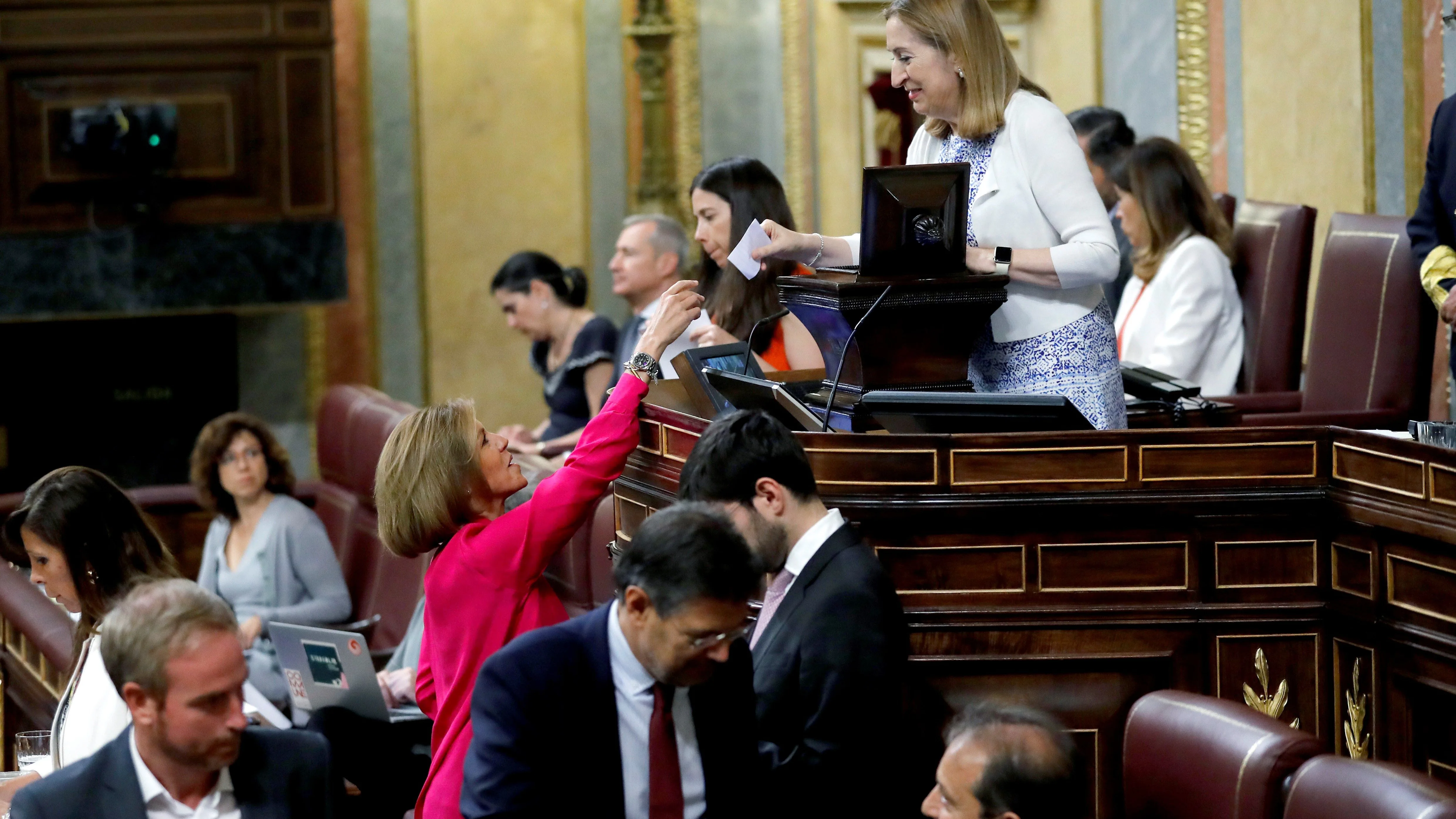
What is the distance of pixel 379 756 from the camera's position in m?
3.88

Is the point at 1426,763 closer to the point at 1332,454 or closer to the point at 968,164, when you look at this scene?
the point at 1332,454

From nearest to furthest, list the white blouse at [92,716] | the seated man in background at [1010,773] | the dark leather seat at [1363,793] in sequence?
the dark leather seat at [1363,793]
the seated man in background at [1010,773]
the white blouse at [92,716]

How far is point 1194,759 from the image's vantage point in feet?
7.02

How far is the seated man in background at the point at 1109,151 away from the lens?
18.6 feet

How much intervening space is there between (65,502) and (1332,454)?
2220mm

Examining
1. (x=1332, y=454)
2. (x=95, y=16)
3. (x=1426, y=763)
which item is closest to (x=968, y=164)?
(x=1332, y=454)

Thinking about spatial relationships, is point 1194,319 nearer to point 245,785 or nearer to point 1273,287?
point 1273,287

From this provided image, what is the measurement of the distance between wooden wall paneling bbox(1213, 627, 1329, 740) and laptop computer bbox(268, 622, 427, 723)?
1662mm

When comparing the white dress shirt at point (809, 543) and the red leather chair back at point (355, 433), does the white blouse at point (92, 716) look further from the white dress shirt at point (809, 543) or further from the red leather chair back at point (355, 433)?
the red leather chair back at point (355, 433)

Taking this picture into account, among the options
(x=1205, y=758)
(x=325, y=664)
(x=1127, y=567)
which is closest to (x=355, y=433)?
(x=325, y=664)

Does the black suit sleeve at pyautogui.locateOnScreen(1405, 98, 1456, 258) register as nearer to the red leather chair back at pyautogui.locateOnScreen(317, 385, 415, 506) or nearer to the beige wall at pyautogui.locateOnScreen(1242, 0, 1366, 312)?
the beige wall at pyautogui.locateOnScreen(1242, 0, 1366, 312)

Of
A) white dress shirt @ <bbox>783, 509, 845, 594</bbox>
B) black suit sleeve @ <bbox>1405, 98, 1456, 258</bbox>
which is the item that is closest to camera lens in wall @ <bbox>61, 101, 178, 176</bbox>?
black suit sleeve @ <bbox>1405, 98, 1456, 258</bbox>

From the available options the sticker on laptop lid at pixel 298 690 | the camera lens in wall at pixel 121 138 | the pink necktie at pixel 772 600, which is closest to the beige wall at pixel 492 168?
the camera lens in wall at pixel 121 138

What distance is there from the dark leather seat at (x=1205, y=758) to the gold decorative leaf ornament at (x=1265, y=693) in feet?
2.51
